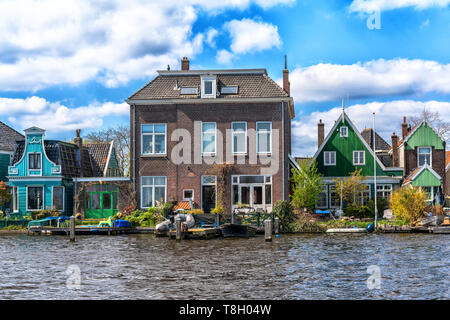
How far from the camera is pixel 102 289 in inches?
707

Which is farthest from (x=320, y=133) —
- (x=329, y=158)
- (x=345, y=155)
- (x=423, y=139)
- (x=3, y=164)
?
(x=3, y=164)

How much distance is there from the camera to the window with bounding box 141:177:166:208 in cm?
4094


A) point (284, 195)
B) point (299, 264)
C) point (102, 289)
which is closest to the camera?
point (102, 289)

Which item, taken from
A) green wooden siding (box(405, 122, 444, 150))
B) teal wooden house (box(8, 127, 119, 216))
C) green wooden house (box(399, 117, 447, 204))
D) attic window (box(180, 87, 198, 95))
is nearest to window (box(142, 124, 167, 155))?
attic window (box(180, 87, 198, 95))

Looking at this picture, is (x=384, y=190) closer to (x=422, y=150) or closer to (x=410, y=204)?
(x=422, y=150)

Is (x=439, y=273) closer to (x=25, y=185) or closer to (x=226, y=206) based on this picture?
(x=226, y=206)

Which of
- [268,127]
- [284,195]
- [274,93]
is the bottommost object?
[284,195]

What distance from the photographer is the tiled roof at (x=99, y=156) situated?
161 ft

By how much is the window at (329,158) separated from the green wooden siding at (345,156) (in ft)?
0.74

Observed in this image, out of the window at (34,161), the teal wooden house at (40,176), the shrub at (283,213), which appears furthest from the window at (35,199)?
the shrub at (283,213)

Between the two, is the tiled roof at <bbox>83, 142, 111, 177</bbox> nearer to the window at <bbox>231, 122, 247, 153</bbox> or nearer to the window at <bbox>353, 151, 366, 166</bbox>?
the window at <bbox>231, 122, 247, 153</bbox>

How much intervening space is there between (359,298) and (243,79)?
1066 inches
